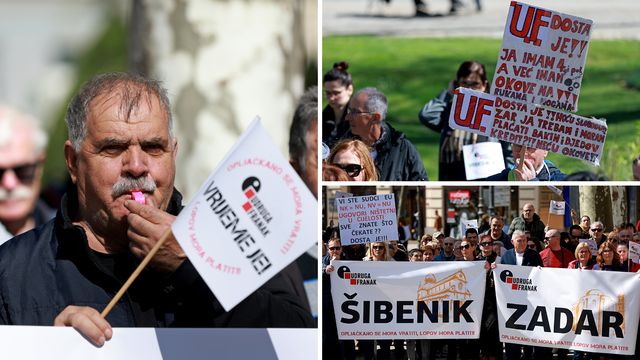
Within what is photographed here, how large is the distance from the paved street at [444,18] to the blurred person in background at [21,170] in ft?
30.4

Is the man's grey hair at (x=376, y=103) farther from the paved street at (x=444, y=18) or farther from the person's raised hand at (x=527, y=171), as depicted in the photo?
the paved street at (x=444, y=18)

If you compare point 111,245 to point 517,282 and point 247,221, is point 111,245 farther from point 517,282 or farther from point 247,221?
point 517,282

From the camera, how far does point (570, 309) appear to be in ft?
15.2

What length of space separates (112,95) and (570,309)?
11.3 feet

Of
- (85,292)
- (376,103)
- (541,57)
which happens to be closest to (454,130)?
(376,103)

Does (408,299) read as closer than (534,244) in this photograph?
Yes

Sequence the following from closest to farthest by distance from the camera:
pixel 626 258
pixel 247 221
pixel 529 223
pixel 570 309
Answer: pixel 247 221 < pixel 570 309 < pixel 626 258 < pixel 529 223

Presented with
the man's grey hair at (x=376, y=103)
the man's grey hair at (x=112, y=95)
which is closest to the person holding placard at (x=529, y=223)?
the man's grey hair at (x=376, y=103)

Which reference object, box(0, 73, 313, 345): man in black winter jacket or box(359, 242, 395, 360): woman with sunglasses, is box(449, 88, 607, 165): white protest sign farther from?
box(0, 73, 313, 345): man in black winter jacket

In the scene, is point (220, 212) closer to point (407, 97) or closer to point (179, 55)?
point (179, 55)

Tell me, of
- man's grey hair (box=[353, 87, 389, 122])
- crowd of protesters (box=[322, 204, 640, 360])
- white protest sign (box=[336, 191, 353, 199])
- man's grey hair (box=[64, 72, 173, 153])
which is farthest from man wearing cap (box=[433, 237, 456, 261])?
man's grey hair (box=[64, 72, 173, 153])

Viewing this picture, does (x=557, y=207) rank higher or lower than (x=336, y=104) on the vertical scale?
lower

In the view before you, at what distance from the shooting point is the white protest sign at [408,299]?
4797mm

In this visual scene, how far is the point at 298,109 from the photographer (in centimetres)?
393
